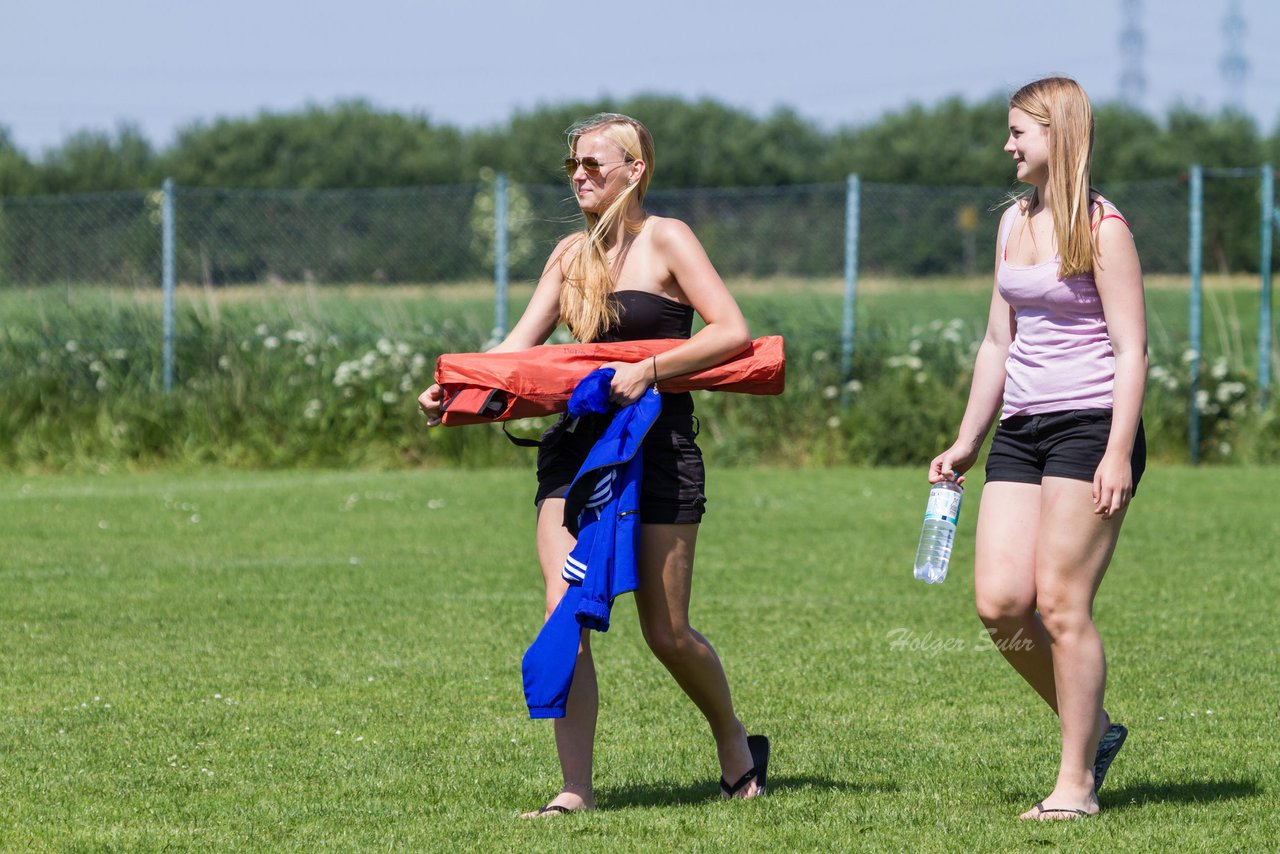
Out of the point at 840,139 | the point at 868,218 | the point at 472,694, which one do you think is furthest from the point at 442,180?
the point at 472,694

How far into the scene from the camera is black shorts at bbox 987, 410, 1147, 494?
4.38 m

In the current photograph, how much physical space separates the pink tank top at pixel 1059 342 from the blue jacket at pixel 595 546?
1009 mm

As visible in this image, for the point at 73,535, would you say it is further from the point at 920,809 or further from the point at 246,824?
the point at 920,809

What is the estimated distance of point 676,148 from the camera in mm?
64125

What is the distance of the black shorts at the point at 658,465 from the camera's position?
4582mm

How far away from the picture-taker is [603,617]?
4406 mm

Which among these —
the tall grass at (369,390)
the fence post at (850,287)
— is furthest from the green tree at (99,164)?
the fence post at (850,287)

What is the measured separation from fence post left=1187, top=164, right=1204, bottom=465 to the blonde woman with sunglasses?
11.3m

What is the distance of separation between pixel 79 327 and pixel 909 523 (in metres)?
8.48

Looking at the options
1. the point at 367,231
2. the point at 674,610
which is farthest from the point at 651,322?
the point at 367,231

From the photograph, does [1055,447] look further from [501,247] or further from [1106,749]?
[501,247]

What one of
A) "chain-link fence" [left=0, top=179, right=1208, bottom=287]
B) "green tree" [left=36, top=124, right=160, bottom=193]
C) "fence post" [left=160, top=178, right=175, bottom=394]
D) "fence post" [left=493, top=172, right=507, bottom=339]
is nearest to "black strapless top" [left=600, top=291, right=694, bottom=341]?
"fence post" [left=493, top=172, right=507, bottom=339]

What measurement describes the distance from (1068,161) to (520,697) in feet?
9.65

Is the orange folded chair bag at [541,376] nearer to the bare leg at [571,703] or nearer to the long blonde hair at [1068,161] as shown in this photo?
the bare leg at [571,703]
